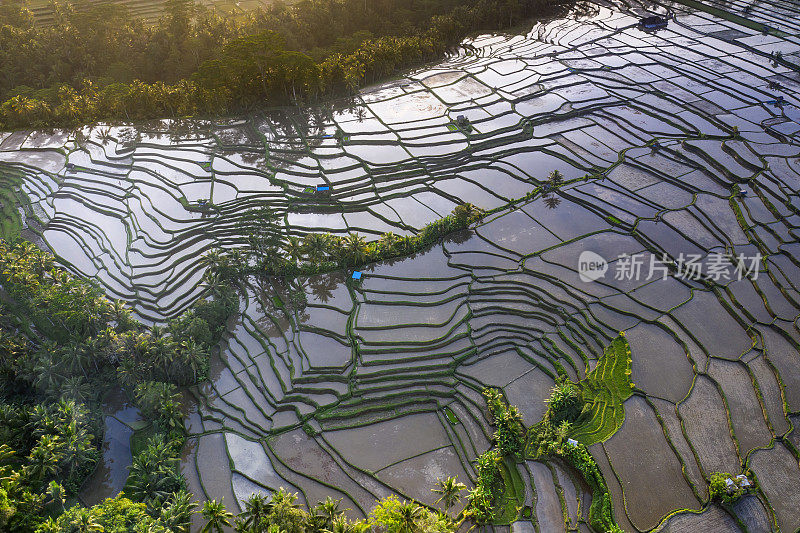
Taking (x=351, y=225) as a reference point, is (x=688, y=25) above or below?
above

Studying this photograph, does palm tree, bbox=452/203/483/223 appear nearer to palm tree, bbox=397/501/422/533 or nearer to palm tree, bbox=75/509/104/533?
palm tree, bbox=397/501/422/533

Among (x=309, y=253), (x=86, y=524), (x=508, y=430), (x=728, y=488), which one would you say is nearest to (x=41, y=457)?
(x=86, y=524)

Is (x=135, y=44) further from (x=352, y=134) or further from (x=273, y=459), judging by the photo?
(x=273, y=459)

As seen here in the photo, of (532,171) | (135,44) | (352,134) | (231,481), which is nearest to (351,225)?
(352,134)

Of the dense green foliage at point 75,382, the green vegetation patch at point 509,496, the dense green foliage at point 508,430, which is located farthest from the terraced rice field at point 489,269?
the dense green foliage at point 75,382

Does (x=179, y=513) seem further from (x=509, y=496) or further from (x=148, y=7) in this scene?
(x=148, y=7)

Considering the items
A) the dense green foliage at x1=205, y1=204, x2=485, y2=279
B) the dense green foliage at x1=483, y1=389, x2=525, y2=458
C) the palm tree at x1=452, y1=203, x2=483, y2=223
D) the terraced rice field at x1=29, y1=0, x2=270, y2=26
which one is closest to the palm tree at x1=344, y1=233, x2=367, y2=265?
the dense green foliage at x1=205, y1=204, x2=485, y2=279

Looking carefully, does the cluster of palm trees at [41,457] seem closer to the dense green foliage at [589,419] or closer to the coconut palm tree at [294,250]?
the coconut palm tree at [294,250]
